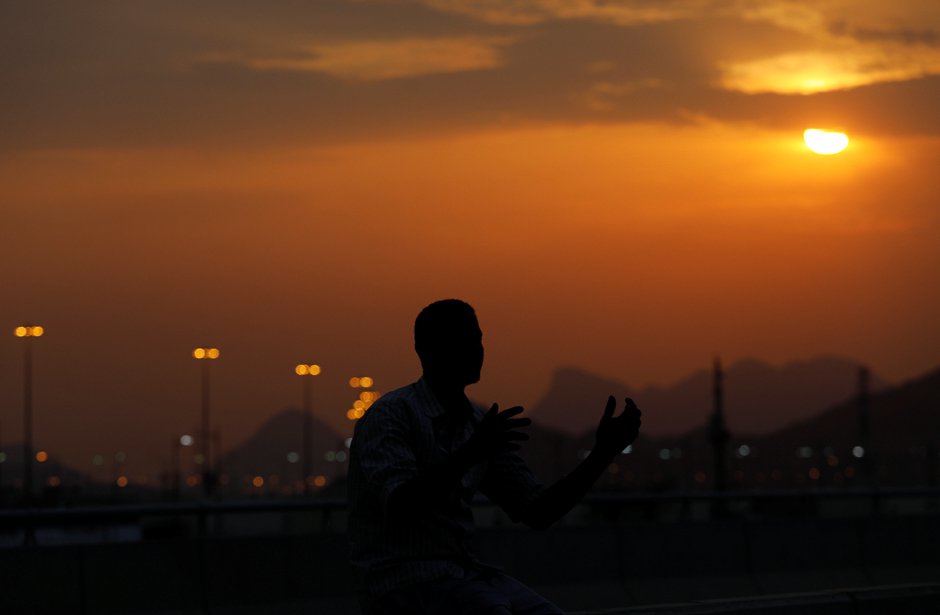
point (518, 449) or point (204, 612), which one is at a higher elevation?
point (518, 449)

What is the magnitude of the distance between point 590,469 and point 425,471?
76 cm

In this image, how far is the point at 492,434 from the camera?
6.23 meters

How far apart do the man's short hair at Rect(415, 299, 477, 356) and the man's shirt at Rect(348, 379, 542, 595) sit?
0.53 feet

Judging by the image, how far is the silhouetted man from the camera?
21.7 ft

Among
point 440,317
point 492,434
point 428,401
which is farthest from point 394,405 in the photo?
point 492,434

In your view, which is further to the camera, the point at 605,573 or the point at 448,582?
the point at 605,573

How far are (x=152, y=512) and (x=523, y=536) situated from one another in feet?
13.6

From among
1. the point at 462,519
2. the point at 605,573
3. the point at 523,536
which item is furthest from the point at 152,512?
the point at 462,519

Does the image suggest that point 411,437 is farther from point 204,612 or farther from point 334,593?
point 334,593

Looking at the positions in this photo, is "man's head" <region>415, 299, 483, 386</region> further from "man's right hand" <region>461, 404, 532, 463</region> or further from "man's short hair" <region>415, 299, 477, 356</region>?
"man's right hand" <region>461, 404, 532, 463</region>

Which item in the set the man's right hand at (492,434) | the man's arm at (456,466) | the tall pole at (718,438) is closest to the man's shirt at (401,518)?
the man's arm at (456,466)

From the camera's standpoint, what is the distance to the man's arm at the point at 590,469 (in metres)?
6.86

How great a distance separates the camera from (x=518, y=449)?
682 cm

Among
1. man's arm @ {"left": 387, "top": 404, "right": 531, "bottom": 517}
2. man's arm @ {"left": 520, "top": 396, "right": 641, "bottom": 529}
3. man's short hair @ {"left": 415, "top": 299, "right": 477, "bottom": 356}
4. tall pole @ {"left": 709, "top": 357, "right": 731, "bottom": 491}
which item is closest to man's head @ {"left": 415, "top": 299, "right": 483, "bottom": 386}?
man's short hair @ {"left": 415, "top": 299, "right": 477, "bottom": 356}
